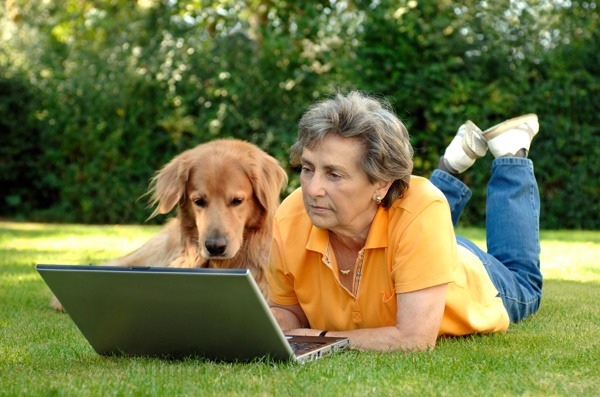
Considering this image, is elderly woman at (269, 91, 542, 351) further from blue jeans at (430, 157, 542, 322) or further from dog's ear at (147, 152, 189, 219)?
dog's ear at (147, 152, 189, 219)

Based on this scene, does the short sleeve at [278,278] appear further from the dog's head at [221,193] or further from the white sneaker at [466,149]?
the white sneaker at [466,149]

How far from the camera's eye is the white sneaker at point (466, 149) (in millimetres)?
4605

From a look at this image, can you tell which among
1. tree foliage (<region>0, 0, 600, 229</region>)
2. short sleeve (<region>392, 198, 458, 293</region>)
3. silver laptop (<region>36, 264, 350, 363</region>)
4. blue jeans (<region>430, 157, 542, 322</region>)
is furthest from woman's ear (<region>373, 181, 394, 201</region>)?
tree foliage (<region>0, 0, 600, 229</region>)

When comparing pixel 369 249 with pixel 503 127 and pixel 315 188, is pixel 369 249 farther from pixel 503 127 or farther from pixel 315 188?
pixel 503 127

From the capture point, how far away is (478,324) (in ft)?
10.6

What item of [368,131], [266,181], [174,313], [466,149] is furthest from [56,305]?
[466,149]

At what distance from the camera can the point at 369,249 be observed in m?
3.03

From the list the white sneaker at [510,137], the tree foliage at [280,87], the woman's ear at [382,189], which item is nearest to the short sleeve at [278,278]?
the woman's ear at [382,189]

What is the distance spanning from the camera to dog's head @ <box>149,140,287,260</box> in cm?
411

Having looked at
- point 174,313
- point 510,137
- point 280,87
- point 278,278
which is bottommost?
point 278,278

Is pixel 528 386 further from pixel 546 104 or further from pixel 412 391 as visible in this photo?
pixel 546 104

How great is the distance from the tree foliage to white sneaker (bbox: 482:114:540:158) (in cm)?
449

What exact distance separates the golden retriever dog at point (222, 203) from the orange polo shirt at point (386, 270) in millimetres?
879

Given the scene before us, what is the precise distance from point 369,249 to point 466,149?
1.90 meters
